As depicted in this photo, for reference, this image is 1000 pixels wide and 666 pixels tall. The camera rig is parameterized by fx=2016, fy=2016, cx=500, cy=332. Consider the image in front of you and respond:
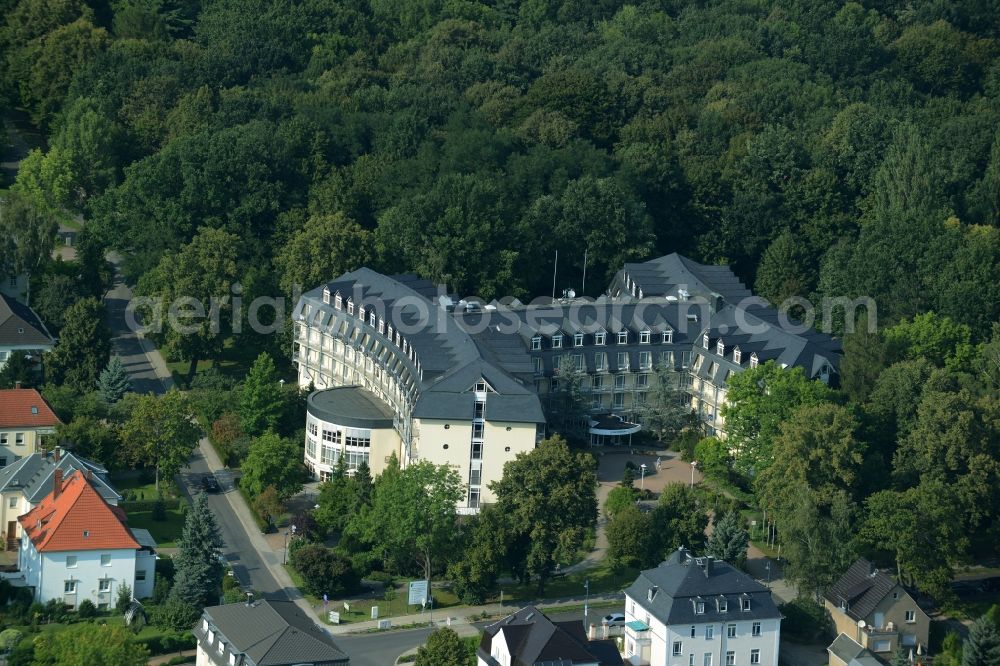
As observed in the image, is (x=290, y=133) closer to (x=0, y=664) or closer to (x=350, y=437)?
Result: (x=350, y=437)

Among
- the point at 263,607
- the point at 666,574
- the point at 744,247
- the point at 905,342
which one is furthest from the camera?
the point at 744,247

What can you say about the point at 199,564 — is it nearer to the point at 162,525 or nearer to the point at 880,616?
the point at 162,525

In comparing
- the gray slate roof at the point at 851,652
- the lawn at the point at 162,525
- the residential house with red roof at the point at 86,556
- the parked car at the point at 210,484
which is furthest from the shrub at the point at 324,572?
the gray slate roof at the point at 851,652

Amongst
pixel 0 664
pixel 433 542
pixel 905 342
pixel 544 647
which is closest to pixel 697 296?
pixel 905 342

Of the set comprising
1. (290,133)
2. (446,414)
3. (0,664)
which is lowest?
(0,664)

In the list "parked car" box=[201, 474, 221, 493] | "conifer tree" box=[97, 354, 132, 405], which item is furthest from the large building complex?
"conifer tree" box=[97, 354, 132, 405]

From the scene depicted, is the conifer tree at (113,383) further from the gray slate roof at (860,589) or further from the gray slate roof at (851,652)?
the gray slate roof at (851,652)
